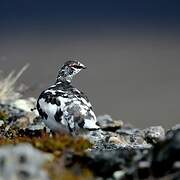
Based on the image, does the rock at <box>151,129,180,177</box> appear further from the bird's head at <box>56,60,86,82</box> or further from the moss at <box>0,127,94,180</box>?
the bird's head at <box>56,60,86,82</box>

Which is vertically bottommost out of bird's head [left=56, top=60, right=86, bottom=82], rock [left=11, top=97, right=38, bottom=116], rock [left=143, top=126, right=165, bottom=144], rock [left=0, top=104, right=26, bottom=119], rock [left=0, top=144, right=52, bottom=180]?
rock [left=0, top=144, right=52, bottom=180]

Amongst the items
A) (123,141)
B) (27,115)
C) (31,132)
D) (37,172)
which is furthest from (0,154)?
(27,115)

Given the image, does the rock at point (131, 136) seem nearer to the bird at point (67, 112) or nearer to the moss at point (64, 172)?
the bird at point (67, 112)

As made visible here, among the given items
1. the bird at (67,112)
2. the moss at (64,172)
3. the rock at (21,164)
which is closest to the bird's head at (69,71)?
the bird at (67,112)

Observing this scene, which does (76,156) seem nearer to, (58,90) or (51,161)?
(51,161)

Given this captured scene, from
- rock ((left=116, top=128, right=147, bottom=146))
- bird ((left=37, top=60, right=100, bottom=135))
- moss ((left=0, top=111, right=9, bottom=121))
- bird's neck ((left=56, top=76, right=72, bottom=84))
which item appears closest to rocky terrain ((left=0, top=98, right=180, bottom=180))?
bird ((left=37, top=60, right=100, bottom=135))
